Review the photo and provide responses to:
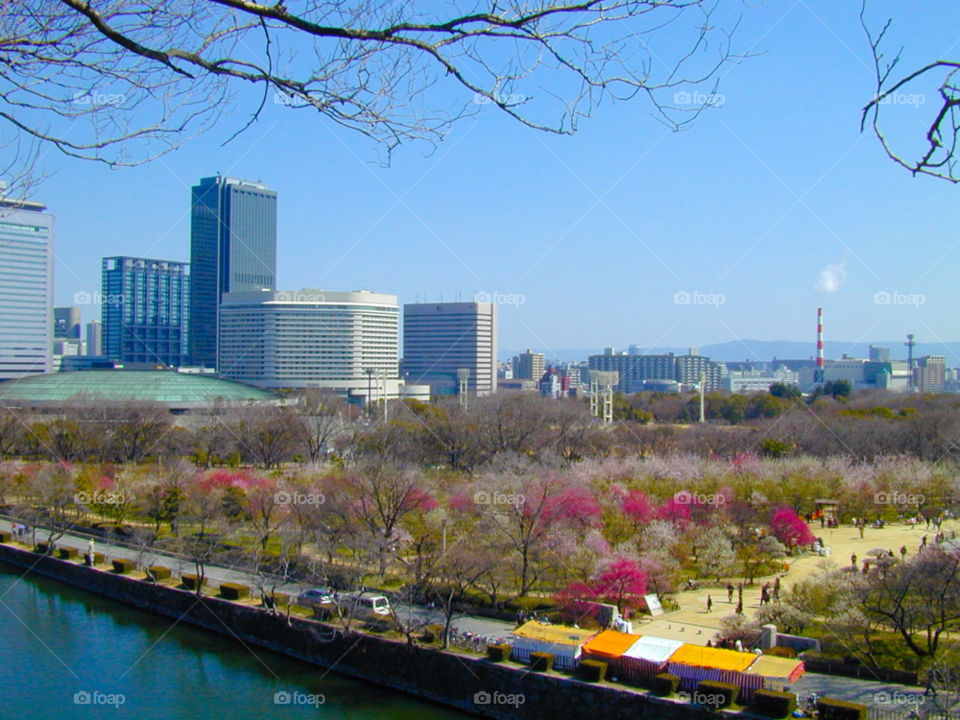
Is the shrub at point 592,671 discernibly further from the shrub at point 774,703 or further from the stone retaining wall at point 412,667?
the shrub at point 774,703

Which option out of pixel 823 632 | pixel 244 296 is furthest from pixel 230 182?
pixel 823 632

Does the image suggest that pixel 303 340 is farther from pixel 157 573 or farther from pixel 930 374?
pixel 930 374

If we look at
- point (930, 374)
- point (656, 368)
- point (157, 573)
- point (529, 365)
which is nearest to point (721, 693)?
point (157, 573)

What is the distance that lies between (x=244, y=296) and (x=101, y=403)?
39.4 m

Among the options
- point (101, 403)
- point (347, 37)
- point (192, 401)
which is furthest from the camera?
point (192, 401)

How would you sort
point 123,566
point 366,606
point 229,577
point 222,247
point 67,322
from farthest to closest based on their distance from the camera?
point 67,322, point 222,247, point 123,566, point 229,577, point 366,606

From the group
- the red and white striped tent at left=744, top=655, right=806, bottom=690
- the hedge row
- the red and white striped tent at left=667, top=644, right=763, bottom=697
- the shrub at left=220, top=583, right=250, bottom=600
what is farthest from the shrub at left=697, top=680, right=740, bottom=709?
the shrub at left=220, top=583, right=250, bottom=600

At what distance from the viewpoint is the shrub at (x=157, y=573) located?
15.1m

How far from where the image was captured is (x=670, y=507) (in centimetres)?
1767

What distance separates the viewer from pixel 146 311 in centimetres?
9281

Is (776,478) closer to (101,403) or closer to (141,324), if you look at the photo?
(101,403)

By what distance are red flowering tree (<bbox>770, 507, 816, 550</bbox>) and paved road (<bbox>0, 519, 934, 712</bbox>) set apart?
19.0ft

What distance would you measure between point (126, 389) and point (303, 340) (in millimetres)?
31390

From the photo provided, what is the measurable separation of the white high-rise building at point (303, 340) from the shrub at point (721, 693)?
186 ft
